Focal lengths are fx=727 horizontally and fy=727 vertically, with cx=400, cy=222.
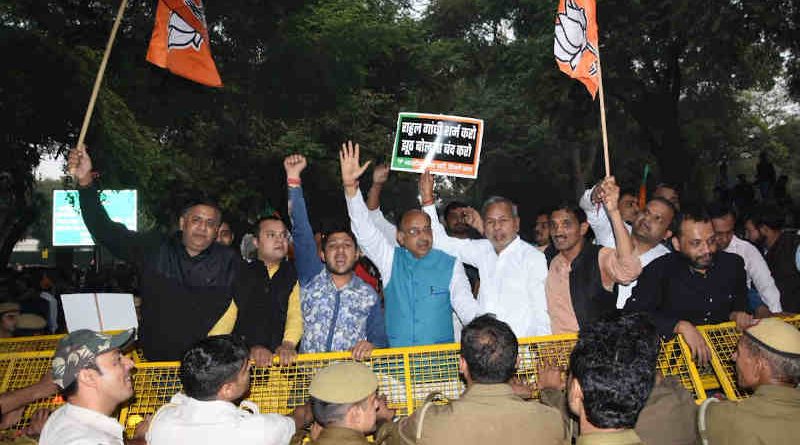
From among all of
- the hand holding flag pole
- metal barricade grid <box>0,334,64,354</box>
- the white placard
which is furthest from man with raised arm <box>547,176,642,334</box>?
metal barricade grid <box>0,334,64,354</box>

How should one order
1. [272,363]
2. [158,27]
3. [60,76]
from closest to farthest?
[272,363] → [158,27] → [60,76]

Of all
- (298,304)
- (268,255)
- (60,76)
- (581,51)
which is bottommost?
(298,304)

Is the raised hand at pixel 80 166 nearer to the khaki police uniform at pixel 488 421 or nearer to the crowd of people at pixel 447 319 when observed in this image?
the crowd of people at pixel 447 319

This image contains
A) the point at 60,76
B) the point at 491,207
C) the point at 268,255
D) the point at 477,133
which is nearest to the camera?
the point at 268,255

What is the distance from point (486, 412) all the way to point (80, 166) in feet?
11.1

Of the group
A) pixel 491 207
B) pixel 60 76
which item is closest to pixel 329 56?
pixel 60 76

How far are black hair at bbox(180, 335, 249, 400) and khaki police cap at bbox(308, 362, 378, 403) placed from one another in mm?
429

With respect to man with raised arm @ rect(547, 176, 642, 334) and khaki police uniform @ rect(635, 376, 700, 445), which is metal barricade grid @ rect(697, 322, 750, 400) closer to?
man with raised arm @ rect(547, 176, 642, 334)

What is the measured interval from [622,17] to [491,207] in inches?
590

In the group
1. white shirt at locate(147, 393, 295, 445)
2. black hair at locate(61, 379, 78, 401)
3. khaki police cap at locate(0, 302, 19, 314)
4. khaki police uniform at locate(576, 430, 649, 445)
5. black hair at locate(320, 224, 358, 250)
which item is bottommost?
white shirt at locate(147, 393, 295, 445)

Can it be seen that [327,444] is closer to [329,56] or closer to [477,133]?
[477,133]

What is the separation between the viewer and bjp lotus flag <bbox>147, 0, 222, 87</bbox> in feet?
20.6

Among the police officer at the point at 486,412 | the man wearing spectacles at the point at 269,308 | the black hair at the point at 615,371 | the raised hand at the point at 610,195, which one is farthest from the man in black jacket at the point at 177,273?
the black hair at the point at 615,371

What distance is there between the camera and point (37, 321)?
7.68 meters
